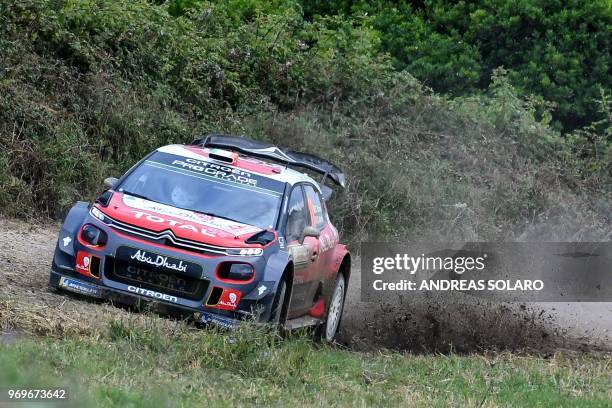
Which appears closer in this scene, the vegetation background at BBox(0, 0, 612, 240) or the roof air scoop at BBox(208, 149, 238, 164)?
the roof air scoop at BBox(208, 149, 238, 164)

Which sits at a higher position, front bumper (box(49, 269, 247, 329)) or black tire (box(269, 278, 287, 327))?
black tire (box(269, 278, 287, 327))

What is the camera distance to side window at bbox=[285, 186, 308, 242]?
1152 centimetres

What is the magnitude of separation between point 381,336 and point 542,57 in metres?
15.6

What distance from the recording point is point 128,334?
9.13 meters

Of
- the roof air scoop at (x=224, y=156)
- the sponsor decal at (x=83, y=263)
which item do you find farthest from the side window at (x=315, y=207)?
the sponsor decal at (x=83, y=263)

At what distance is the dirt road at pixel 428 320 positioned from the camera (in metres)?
12.5

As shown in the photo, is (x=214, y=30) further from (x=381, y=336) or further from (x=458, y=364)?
(x=458, y=364)

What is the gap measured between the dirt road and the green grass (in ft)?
5.52

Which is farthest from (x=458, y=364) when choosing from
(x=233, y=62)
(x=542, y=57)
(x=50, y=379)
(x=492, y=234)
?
(x=542, y=57)

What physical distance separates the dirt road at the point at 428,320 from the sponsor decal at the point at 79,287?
10cm

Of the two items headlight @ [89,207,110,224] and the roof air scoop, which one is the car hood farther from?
the roof air scoop

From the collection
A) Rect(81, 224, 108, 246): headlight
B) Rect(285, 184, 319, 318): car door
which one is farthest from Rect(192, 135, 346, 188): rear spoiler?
Rect(81, 224, 108, 246): headlight

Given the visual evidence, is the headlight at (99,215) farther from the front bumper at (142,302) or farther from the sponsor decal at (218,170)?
the sponsor decal at (218,170)

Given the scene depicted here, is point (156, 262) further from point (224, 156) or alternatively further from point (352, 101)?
point (352, 101)
